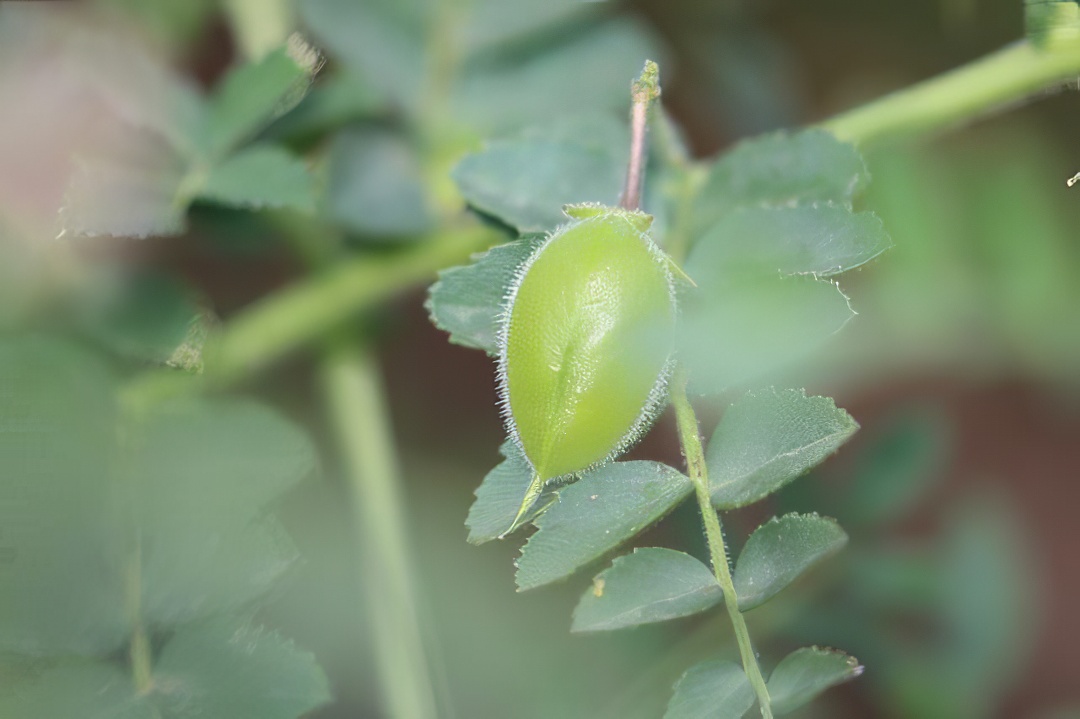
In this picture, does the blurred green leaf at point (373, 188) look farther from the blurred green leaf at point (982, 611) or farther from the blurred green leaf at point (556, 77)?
the blurred green leaf at point (982, 611)

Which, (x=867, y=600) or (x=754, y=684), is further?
(x=867, y=600)

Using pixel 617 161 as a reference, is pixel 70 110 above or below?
above

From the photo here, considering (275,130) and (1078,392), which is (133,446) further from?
(1078,392)

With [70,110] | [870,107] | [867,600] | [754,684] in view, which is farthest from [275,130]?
[867,600]

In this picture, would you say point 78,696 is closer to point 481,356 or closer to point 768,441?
point 768,441

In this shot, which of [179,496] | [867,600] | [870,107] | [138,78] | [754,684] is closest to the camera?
[754,684]

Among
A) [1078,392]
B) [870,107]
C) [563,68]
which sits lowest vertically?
[1078,392]

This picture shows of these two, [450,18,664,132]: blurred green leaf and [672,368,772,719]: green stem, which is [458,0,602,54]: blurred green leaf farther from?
[672,368,772,719]: green stem
